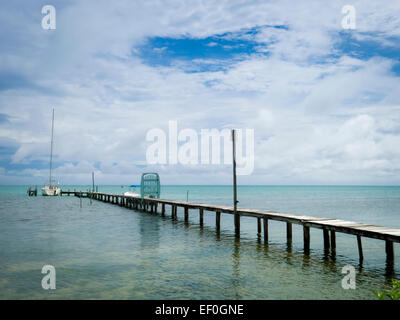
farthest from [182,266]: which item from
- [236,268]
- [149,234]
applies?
[149,234]

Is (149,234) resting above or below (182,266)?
below

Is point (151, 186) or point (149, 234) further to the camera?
point (151, 186)

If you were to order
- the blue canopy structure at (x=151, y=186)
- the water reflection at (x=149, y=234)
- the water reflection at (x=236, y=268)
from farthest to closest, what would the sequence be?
A: the blue canopy structure at (x=151, y=186), the water reflection at (x=149, y=234), the water reflection at (x=236, y=268)

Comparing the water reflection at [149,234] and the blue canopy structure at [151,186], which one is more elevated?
the blue canopy structure at [151,186]

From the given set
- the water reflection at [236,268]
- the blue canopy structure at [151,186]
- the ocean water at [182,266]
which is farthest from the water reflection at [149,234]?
the blue canopy structure at [151,186]

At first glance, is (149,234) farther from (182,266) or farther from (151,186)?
(151,186)

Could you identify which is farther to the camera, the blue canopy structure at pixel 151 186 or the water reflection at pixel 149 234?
the blue canopy structure at pixel 151 186

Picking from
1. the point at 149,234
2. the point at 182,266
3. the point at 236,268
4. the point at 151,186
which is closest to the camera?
the point at 236,268

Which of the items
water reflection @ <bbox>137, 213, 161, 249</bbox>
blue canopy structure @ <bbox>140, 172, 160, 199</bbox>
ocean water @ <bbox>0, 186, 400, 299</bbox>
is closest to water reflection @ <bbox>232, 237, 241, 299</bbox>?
ocean water @ <bbox>0, 186, 400, 299</bbox>

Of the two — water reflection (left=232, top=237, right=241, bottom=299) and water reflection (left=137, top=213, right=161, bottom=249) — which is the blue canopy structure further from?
water reflection (left=232, top=237, right=241, bottom=299)

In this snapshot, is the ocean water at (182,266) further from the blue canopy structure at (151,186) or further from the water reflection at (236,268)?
the blue canopy structure at (151,186)

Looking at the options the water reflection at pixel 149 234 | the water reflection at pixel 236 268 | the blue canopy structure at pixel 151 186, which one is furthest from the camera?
the blue canopy structure at pixel 151 186
